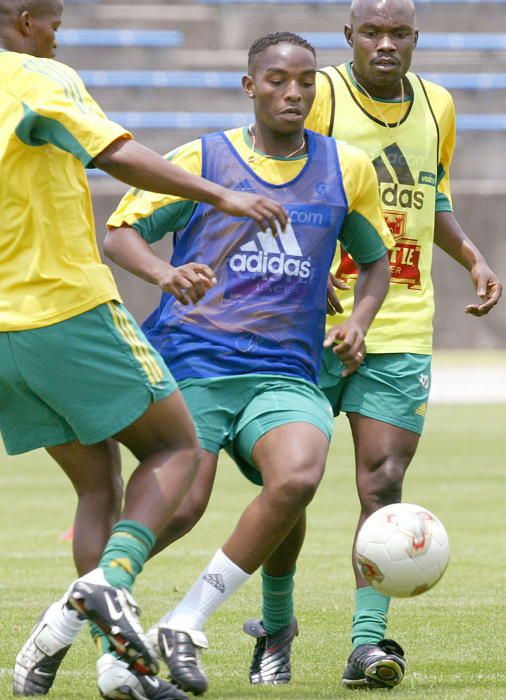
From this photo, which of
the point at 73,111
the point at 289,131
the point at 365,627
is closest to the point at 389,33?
the point at 289,131

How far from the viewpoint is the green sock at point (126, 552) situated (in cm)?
417

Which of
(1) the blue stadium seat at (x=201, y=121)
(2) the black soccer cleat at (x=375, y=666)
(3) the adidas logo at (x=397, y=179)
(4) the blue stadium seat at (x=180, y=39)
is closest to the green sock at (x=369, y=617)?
(2) the black soccer cleat at (x=375, y=666)

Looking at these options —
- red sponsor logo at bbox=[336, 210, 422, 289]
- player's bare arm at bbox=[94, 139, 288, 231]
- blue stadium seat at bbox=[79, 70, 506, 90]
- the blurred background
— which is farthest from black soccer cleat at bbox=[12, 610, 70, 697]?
blue stadium seat at bbox=[79, 70, 506, 90]

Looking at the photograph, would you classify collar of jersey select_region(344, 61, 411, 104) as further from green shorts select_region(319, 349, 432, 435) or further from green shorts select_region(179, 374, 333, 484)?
green shorts select_region(179, 374, 333, 484)

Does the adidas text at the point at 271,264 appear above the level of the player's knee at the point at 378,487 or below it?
above

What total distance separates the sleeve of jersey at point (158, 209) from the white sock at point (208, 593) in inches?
47.1

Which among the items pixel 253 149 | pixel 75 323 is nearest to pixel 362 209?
pixel 253 149

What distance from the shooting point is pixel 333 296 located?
209 inches

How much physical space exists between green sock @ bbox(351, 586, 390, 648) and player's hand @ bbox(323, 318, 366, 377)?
885 millimetres

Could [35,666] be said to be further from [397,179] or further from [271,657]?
[397,179]

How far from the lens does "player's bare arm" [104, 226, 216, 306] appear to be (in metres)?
4.40

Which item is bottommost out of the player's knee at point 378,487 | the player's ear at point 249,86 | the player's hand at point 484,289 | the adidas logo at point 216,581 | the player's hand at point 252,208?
the adidas logo at point 216,581

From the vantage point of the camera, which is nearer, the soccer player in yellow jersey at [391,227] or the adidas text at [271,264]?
the adidas text at [271,264]

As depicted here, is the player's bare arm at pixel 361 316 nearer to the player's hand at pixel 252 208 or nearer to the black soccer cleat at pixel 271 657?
the player's hand at pixel 252 208
